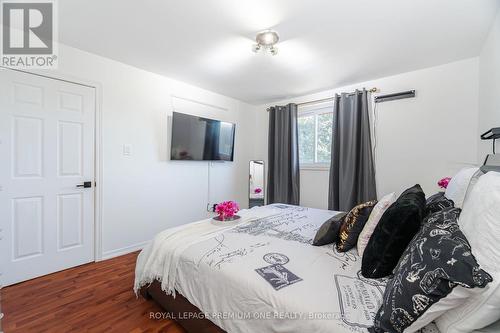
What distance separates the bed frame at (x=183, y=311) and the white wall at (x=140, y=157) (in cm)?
134

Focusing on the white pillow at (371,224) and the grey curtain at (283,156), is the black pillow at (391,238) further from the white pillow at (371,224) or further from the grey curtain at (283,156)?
the grey curtain at (283,156)

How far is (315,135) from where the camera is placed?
12.8 feet

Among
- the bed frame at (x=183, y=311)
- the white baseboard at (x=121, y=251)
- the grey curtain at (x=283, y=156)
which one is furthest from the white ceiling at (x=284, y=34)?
the white baseboard at (x=121, y=251)

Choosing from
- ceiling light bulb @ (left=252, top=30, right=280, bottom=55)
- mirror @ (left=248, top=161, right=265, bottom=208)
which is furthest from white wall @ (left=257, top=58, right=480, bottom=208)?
mirror @ (left=248, top=161, right=265, bottom=208)

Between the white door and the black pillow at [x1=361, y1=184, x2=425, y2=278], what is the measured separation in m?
2.85

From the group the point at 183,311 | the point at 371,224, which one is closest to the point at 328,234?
the point at 371,224

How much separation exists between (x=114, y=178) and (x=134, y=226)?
0.68 meters

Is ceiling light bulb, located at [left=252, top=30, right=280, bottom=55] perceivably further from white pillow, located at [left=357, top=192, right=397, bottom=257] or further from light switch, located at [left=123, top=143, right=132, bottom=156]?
light switch, located at [left=123, top=143, right=132, bottom=156]

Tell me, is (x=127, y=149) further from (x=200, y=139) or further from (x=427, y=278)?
(x=427, y=278)

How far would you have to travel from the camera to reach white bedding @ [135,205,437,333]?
99 centimetres

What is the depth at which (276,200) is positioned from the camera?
4160mm

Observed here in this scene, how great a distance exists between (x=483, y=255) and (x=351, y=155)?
2.63 metres

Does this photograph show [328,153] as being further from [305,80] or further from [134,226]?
[134,226]

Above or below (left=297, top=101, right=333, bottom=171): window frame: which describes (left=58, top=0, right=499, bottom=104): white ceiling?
above
